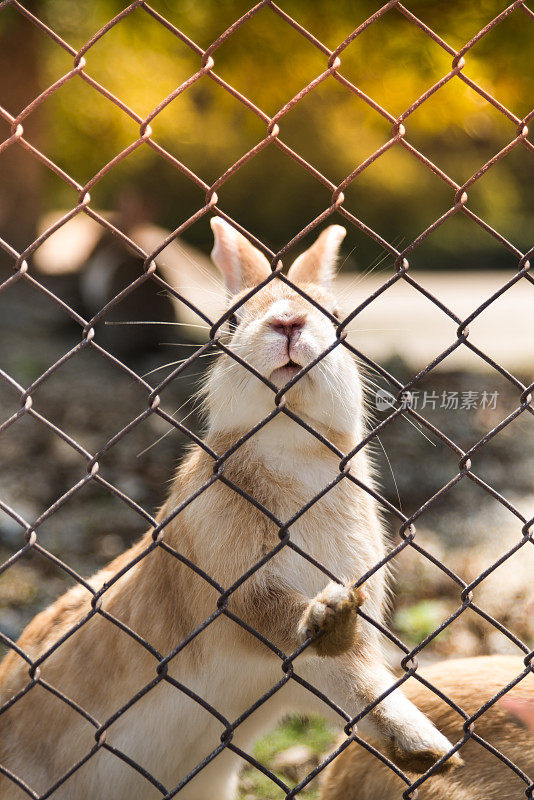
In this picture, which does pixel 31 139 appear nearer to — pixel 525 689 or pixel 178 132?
pixel 178 132

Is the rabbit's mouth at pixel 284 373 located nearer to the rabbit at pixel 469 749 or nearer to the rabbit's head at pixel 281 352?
the rabbit's head at pixel 281 352

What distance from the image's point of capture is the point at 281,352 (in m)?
2.31

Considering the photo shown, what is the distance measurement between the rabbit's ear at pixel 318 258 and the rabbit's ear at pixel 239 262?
0.11 m

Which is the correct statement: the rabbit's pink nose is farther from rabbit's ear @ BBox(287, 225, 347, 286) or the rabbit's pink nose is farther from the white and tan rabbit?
rabbit's ear @ BBox(287, 225, 347, 286)

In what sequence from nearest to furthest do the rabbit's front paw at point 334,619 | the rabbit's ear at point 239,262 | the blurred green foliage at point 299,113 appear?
1. the rabbit's front paw at point 334,619
2. the rabbit's ear at point 239,262
3. the blurred green foliage at point 299,113

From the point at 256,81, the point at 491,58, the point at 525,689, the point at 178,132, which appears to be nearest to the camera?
the point at 525,689

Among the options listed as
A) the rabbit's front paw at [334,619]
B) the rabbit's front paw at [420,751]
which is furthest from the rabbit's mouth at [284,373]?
the rabbit's front paw at [420,751]

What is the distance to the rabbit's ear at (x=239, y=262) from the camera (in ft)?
9.40

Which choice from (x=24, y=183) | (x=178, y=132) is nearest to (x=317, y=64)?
(x=178, y=132)

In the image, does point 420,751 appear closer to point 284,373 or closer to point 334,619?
point 334,619

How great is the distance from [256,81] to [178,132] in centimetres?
296

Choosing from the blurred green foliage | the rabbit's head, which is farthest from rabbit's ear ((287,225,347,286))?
the blurred green foliage

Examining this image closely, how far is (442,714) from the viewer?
2.54 m

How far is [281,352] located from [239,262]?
0.68 metres
